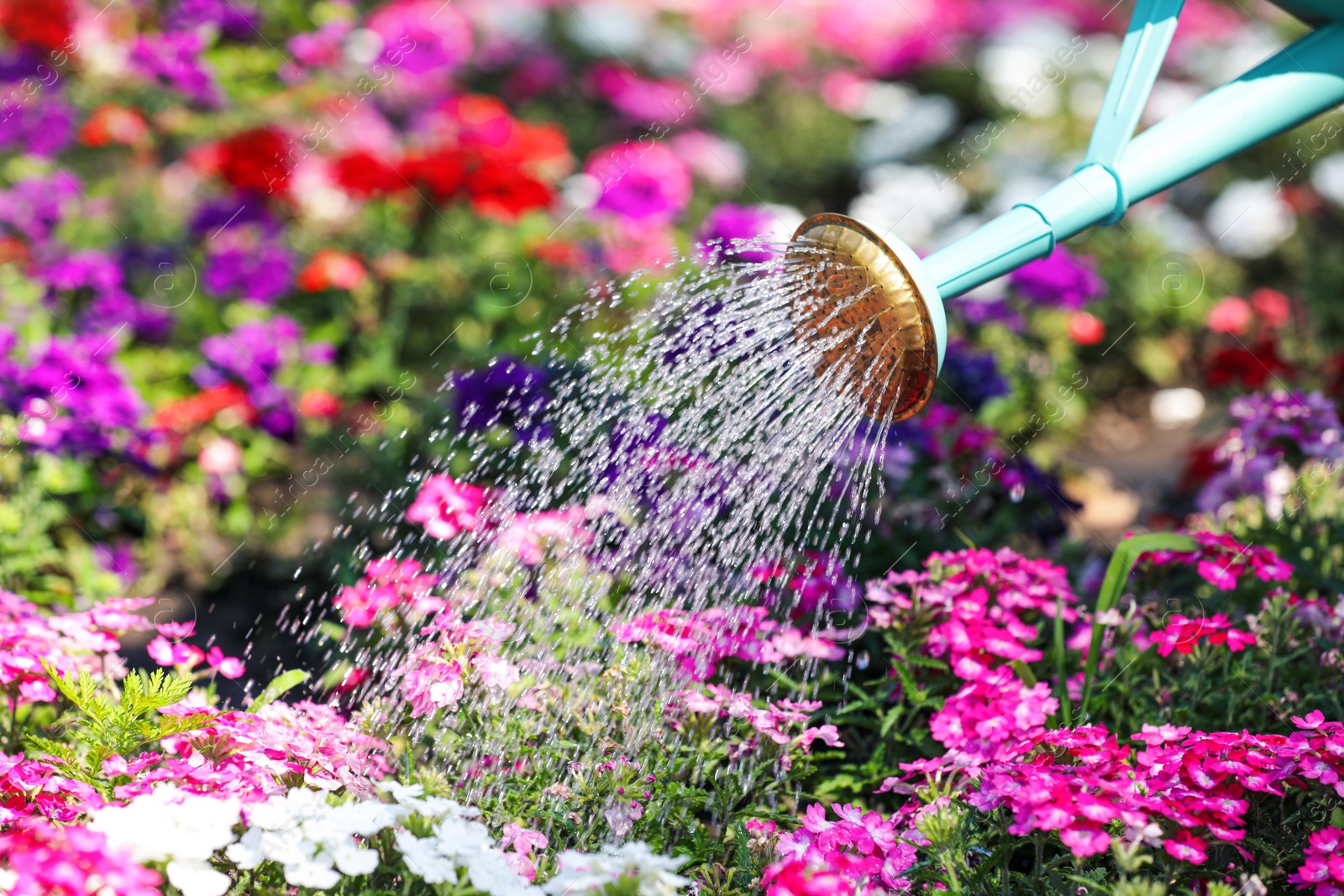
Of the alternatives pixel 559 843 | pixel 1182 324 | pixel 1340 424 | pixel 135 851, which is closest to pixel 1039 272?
pixel 1340 424

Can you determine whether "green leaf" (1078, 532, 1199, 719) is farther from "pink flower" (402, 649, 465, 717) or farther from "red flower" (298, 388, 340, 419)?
"red flower" (298, 388, 340, 419)

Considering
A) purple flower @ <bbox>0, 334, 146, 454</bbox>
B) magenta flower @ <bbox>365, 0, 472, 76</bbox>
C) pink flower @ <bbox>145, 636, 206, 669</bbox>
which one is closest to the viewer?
pink flower @ <bbox>145, 636, 206, 669</bbox>

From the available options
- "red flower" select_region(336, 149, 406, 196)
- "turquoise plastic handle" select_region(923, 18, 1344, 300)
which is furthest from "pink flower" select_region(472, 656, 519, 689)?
"red flower" select_region(336, 149, 406, 196)

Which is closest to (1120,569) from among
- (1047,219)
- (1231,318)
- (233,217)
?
(1047,219)

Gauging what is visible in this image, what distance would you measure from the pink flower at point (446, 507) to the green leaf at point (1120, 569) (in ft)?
4.07

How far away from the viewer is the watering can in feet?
5.46

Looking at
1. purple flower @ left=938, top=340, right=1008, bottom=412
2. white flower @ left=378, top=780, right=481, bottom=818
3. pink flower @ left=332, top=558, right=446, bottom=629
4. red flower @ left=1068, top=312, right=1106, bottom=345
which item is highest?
red flower @ left=1068, top=312, right=1106, bottom=345

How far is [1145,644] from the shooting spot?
7.08 ft

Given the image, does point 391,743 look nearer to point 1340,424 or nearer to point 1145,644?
point 1145,644

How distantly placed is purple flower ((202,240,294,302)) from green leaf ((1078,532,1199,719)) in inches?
113

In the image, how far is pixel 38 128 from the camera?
13.9 feet

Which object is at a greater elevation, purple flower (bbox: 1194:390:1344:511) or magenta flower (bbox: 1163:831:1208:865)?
purple flower (bbox: 1194:390:1344:511)

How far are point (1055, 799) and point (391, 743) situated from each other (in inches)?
44.7

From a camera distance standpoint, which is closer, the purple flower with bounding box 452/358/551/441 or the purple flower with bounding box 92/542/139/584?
the purple flower with bounding box 452/358/551/441
